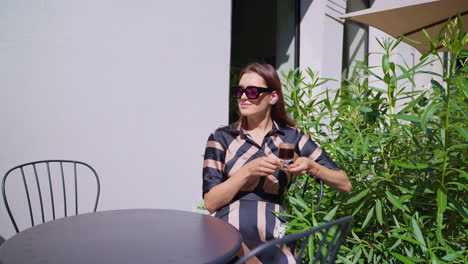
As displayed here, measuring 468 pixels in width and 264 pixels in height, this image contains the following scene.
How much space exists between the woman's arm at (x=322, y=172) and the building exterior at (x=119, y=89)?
1730 mm

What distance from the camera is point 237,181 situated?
1588mm

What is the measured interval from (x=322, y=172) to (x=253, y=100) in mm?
502

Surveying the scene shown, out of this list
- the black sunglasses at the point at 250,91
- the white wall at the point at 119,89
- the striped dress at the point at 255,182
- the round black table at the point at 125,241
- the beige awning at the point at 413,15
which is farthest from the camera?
the beige awning at the point at 413,15

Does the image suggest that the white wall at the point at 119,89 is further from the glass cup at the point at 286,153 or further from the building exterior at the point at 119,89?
the glass cup at the point at 286,153

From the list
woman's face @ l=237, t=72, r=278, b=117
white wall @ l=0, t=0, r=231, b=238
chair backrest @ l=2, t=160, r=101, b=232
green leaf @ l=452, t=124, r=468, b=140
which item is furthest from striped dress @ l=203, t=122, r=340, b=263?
white wall @ l=0, t=0, r=231, b=238

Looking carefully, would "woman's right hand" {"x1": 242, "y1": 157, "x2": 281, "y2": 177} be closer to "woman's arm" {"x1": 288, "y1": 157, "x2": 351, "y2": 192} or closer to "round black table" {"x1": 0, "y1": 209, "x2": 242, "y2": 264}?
"woman's arm" {"x1": 288, "y1": 157, "x2": 351, "y2": 192}

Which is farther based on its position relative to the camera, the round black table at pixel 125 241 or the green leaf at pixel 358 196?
the green leaf at pixel 358 196

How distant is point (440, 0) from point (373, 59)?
12.9 feet

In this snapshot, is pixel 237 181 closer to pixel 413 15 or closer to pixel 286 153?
pixel 286 153

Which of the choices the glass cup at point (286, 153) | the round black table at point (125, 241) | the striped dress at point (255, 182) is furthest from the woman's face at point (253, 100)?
the round black table at point (125, 241)

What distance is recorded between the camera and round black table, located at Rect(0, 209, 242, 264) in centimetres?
110

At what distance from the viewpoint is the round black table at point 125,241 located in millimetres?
1104

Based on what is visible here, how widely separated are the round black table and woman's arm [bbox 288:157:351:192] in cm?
41

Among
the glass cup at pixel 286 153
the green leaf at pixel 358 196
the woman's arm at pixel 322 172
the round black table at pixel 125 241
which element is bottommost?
the round black table at pixel 125 241
